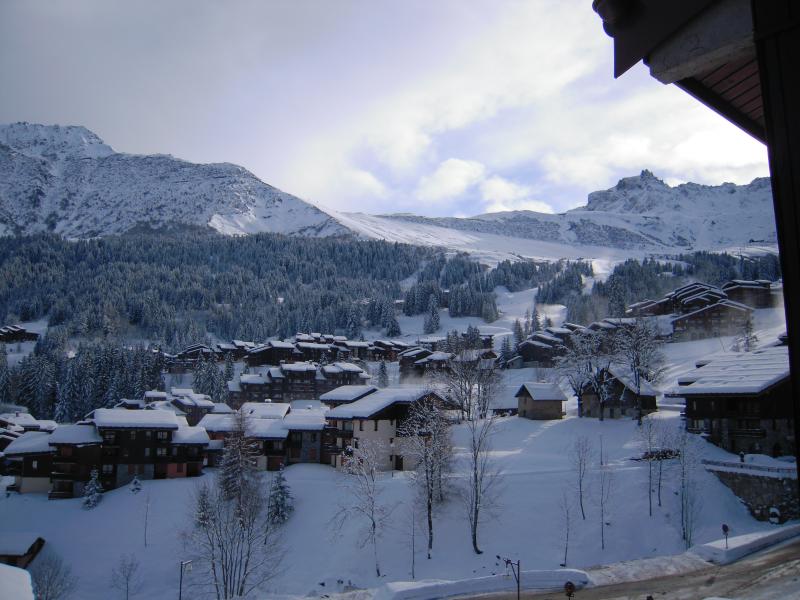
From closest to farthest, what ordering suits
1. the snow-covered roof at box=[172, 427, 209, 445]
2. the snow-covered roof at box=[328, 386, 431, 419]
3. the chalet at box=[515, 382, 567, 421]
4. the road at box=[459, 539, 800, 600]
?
the road at box=[459, 539, 800, 600] → the snow-covered roof at box=[328, 386, 431, 419] → the snow-covered roof at box=[172, 427, 209, 445] → the chalet at box=[515, 382, 567, 421]

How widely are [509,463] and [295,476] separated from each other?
65.2 feet

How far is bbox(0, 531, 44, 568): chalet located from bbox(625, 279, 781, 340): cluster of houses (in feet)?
269

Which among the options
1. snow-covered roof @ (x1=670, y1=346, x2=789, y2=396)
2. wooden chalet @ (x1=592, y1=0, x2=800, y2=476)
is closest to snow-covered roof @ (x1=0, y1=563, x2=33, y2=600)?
wooden chalet @ (x1=592, y1=0, x2=800, y2=476)

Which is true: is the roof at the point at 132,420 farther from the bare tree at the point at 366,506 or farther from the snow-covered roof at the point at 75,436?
the bare tree at the point at 366,506

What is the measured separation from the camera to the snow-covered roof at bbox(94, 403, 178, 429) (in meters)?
57.9

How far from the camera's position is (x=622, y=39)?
4.38m

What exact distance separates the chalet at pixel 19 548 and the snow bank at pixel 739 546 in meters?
42.4

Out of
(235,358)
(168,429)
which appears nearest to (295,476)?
(168,429)

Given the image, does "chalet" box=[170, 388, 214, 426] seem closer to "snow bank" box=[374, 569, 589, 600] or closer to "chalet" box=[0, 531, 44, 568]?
"chalet" box=[0, 531, 44, 568]

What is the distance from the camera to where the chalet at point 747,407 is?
→ 43.1 metres

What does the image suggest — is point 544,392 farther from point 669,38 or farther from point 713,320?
point 669,38

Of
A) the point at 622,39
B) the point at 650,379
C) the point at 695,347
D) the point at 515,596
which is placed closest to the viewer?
the point at 622,39

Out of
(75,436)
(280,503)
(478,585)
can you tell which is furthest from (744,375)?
(75,436)

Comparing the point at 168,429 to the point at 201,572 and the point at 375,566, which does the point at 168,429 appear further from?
the point at 375,566
